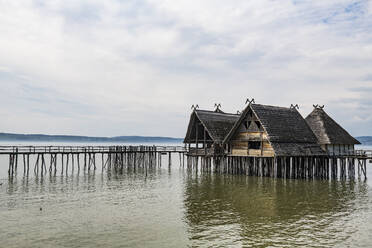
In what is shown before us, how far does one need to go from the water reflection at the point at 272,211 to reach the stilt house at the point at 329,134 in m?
4.68

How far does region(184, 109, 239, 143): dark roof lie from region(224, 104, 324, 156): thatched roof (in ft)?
7.31

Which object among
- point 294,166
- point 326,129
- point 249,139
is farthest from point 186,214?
point 326,129

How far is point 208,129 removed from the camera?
40.5m

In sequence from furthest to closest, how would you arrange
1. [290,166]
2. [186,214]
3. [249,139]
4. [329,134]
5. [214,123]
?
[214,123], [329,134], [249,139], [290,166], [186,214]

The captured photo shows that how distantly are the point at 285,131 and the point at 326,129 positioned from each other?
4.91 m

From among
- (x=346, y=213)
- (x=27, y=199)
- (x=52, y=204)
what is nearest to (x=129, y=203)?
(x=52, y=204)

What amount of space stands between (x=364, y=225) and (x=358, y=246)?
3.66 meters

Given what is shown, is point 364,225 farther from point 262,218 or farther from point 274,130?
point 274,130

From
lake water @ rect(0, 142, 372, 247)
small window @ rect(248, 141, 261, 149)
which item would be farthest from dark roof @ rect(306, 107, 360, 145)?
lake water @ rect(0, 142, 372, 247)

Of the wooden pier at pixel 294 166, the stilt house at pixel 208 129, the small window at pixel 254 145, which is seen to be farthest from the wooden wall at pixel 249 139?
the stilt house at pixel 208 129

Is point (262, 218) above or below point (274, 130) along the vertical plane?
below

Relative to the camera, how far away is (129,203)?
23375mm

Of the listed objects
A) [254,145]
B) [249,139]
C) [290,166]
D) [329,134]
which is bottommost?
[290,166]

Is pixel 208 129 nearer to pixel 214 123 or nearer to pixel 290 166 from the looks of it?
pixel 214 123
